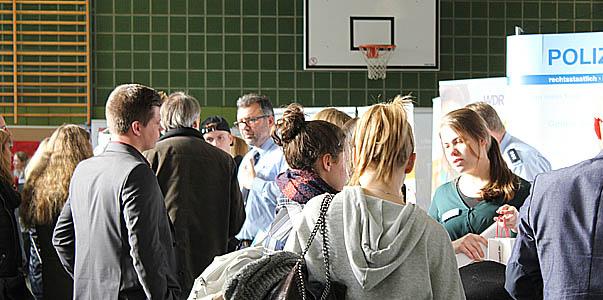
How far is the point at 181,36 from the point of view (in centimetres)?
935

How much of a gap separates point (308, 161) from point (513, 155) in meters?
2.53

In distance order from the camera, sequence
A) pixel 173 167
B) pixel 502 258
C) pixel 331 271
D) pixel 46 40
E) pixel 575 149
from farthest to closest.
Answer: pixel 46 40 < pixel 575 149 < pixel 173 167 < pixel 502 258 < pixel 331 271

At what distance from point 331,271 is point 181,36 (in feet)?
24.2

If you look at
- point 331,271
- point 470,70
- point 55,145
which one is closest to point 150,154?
point 55,145

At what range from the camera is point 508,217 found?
10.5ft

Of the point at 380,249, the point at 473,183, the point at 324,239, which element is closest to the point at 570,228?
the point at 380,249

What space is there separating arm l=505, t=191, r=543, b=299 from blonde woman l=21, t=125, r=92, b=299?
257cm

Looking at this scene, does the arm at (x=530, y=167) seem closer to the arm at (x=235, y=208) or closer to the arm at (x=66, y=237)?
the arm at (x=235, y=208)

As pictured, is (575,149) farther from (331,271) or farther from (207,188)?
(331,271)

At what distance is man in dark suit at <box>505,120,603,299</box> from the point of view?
237 centimetres

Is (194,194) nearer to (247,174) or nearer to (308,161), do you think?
(247,174)

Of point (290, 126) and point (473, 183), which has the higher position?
point (290, 126)

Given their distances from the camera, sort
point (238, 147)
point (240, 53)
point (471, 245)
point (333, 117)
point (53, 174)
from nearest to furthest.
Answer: point (471, 245), point (333, 117), point (53, 174), point (238, 147), point (240, 53)

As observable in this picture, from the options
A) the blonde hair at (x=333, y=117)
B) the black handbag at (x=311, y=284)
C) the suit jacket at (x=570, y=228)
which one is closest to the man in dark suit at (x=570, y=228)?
the suit jacket at (x=570, y=228)
